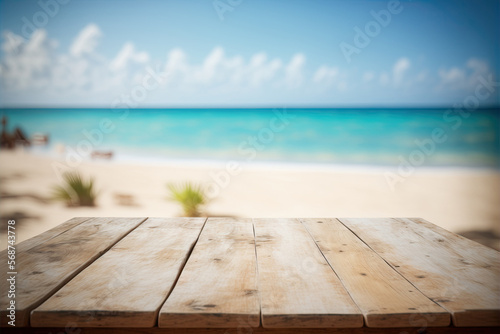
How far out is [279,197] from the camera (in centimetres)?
500

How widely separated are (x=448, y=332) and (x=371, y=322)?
0.19 metres

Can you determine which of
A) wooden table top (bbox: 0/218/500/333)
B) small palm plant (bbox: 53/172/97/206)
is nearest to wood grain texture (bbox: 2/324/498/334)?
wooden table top (bbox: 0/218/500/333)

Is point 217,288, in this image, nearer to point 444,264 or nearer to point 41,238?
point 444,264

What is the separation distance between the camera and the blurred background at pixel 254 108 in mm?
4987

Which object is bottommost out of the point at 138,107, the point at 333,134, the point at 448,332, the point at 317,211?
the point at 317,211

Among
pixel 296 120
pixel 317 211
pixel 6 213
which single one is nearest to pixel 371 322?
pixel 317 211

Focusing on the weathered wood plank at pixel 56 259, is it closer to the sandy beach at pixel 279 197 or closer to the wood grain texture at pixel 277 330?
the wood grain texture at pixel 277 330

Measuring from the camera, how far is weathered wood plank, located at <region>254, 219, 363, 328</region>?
2.47ft

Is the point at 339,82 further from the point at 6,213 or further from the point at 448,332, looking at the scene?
the point at 448,332

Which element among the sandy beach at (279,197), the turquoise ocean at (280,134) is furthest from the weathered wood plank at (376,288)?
the turquoise ocean at (280,134)

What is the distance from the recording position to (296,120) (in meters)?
16.3

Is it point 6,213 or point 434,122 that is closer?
point 6,213

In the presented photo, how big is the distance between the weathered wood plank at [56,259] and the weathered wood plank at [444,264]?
35.5 inches

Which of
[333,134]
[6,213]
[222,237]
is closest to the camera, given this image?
[222,237]
